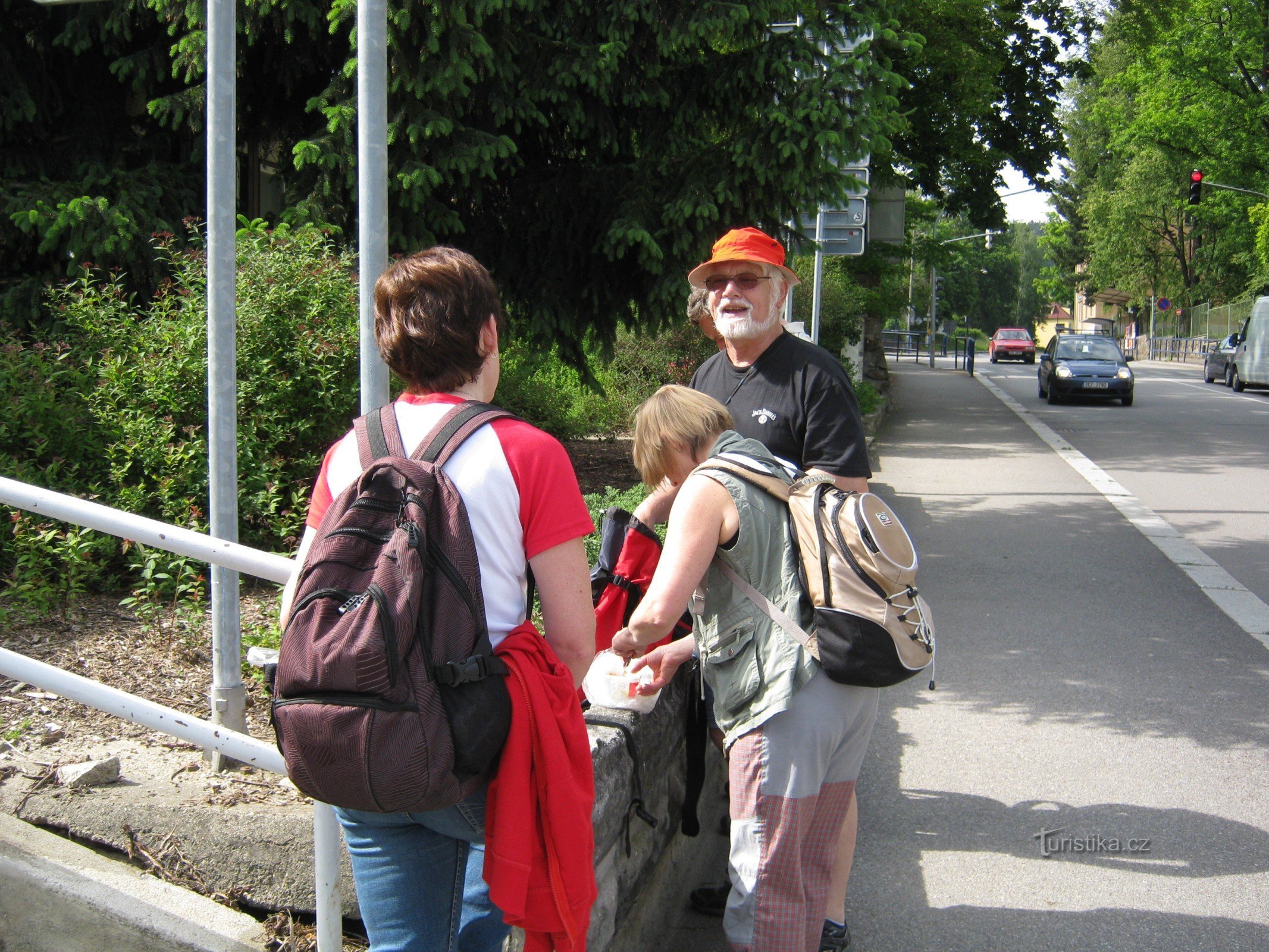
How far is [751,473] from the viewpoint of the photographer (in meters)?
2.56

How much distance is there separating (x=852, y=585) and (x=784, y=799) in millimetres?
546

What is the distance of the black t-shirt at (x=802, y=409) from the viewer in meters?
3.30

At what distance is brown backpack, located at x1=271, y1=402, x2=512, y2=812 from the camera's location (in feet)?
5.30

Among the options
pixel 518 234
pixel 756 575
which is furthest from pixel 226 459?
pixel 518 234

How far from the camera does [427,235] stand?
6.42 metres

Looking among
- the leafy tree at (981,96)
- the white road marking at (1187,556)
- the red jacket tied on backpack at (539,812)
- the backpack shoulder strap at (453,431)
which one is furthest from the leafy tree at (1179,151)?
the red jacket tied on backpack at (539,812)

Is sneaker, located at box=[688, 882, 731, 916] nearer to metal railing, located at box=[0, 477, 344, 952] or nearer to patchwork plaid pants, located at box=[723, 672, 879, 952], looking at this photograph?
patchwork plaid pants, located at box=[723, 672, 879, 952]

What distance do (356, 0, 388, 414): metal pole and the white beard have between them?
43.8 inches

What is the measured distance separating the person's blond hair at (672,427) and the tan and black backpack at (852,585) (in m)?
0.18

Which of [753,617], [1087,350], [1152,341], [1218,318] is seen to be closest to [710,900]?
[753,617]

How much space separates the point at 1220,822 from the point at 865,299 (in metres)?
15.5

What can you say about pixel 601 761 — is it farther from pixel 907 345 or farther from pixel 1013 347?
pixel 907 345

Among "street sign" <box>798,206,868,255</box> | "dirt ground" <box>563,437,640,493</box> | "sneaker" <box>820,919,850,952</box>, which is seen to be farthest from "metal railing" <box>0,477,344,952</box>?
"street sign" <box>798,206,868,255</box>

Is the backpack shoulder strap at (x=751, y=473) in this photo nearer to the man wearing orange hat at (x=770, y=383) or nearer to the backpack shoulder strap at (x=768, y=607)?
the backpack shoulder strap at (x=768, y=607)
